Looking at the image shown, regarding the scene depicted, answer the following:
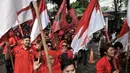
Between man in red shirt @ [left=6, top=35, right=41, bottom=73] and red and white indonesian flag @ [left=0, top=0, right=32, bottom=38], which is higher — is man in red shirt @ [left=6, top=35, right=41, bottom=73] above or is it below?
below

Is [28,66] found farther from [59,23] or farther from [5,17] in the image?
[59,23]

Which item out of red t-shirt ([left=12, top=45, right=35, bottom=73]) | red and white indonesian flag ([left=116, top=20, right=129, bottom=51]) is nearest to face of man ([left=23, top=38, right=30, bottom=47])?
red t-shirt ([left=12, top=45, right=35, bottom=73])

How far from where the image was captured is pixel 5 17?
566cm

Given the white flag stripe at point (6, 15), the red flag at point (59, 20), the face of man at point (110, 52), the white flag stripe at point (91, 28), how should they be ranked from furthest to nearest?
the red flag at point (59, 20) < the white flag stripe at point (91, 28) < the face of man at point (110, 52) < the white flag stripe at point (6, 15)

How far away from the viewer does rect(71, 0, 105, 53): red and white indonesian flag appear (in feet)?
23.9

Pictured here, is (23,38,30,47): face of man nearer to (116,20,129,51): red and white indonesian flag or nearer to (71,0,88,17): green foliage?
(116,20,129,51): red and white indonesian flag

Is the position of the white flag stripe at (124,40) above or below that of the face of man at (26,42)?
below

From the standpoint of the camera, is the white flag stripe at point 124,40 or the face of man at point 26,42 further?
the white flag stripe at point 124,40

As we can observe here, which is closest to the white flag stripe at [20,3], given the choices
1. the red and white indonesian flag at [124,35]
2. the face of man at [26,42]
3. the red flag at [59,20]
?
the face of man at [26,42]

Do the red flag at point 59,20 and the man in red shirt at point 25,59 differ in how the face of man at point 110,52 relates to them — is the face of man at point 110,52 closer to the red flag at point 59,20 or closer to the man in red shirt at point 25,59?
the man in red shirt at point 25,59

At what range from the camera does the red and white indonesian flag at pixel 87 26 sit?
7273 mm

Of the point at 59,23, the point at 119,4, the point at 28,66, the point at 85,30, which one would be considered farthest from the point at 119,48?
the point at 119,4

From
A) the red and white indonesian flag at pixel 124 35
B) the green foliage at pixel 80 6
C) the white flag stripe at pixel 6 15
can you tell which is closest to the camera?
the white flag stripe at pixel 6 15

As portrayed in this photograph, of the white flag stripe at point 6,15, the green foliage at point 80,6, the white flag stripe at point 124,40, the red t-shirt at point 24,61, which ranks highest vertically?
the green foliage at point 80,6
